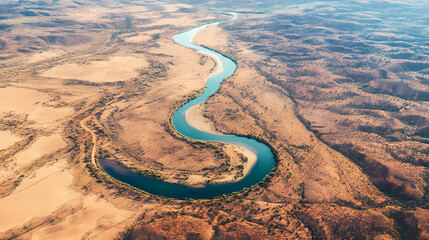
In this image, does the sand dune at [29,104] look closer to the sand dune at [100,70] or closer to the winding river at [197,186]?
the sand dune at [100,70]

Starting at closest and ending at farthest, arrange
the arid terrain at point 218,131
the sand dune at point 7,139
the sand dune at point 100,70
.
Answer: the arid terrain at point 218,131
the sand dune at point 7,139
the sand dune at point 100,70

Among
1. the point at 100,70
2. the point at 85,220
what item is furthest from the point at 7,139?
the point at 100,70

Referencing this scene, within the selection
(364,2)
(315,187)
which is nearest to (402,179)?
(315,187)

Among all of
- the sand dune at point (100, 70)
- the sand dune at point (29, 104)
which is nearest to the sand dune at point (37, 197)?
the sand dune at point (29, 104)

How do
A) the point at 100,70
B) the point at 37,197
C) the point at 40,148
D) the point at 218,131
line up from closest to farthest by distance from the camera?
the point at 37,197 → the point at 40,148 → the point at 218,131 → the point at 100,70

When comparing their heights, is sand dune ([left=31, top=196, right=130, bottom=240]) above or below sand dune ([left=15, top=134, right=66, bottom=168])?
below

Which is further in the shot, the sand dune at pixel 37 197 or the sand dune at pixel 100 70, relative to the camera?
the sand dune at pixel 100 70

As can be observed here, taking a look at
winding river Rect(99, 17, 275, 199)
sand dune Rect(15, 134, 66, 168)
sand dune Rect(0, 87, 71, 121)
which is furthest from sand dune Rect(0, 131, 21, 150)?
winding river Rect(99, 17, 275, 199)

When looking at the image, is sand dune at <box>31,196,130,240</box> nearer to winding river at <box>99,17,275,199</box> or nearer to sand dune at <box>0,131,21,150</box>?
winding river at <box>99,17,275,199</box>

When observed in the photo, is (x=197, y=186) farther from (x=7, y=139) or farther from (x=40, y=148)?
(x=7, y=139)
